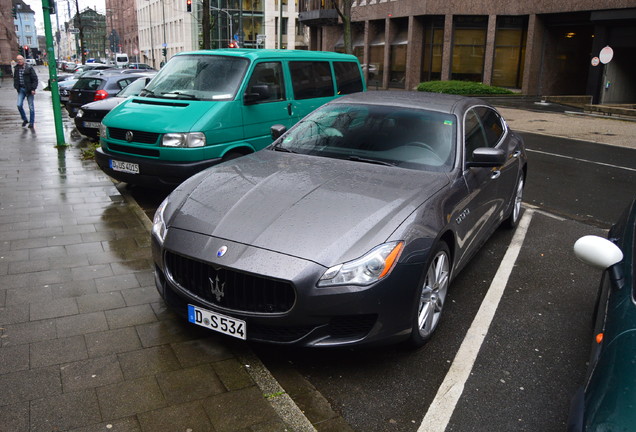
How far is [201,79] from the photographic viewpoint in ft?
25.3

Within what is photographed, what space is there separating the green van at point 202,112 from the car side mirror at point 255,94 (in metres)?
0.01

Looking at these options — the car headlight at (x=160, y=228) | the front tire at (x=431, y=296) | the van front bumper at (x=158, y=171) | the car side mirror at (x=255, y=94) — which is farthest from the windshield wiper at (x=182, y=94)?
the front tire at (x=431, y=296)

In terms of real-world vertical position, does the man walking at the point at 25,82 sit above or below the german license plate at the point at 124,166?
above

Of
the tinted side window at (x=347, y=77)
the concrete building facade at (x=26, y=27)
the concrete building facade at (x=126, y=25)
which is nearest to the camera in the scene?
the tinted side window at (x=347, y=77)

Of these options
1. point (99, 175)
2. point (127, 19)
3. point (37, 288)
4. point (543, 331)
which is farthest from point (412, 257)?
point (127, 19)

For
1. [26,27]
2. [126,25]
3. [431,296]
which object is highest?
[26,27]

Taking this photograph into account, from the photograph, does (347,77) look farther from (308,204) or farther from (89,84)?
(89,84)

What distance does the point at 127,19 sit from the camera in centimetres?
11375

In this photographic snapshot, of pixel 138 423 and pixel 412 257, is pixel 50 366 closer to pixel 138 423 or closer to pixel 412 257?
pixel 138 423

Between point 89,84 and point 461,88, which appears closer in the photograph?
point 89,84

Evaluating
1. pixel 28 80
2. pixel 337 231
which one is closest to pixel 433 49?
pixel 28 80

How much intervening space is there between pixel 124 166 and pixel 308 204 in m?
4.16

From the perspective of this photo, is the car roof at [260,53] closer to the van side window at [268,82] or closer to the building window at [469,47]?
the van side window at [268,82]

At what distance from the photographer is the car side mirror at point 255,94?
7535mm
